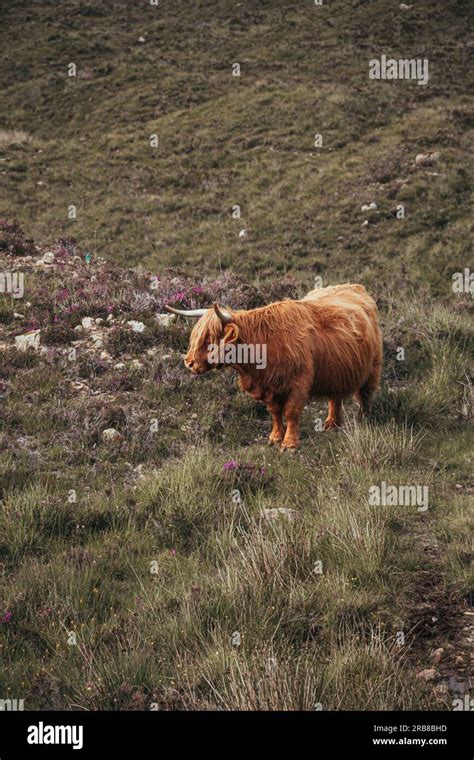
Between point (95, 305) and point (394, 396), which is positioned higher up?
point (95, 305)

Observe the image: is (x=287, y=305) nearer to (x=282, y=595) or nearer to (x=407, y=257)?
(x=282, y=595)

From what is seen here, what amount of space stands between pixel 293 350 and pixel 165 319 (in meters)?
3.35

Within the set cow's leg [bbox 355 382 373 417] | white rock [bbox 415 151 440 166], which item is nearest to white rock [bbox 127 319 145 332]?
cow's leg [bbox 355 382 373 417]

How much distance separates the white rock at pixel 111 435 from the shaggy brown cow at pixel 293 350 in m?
1.10

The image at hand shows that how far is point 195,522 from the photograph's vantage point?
594 cm

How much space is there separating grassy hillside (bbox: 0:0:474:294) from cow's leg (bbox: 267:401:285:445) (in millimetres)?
10465

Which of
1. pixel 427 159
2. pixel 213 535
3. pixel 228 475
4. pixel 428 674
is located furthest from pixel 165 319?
pixel 427 159

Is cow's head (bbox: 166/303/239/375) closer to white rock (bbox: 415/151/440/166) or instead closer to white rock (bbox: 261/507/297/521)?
white rock (bbox: 261/507/297/521)

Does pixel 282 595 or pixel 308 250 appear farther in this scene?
pixel 308 250

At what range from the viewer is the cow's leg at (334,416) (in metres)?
8.33

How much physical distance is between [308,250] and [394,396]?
40.7 ft

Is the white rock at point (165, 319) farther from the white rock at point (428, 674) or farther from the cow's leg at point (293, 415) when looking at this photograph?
the white rock at point (428, 674)
